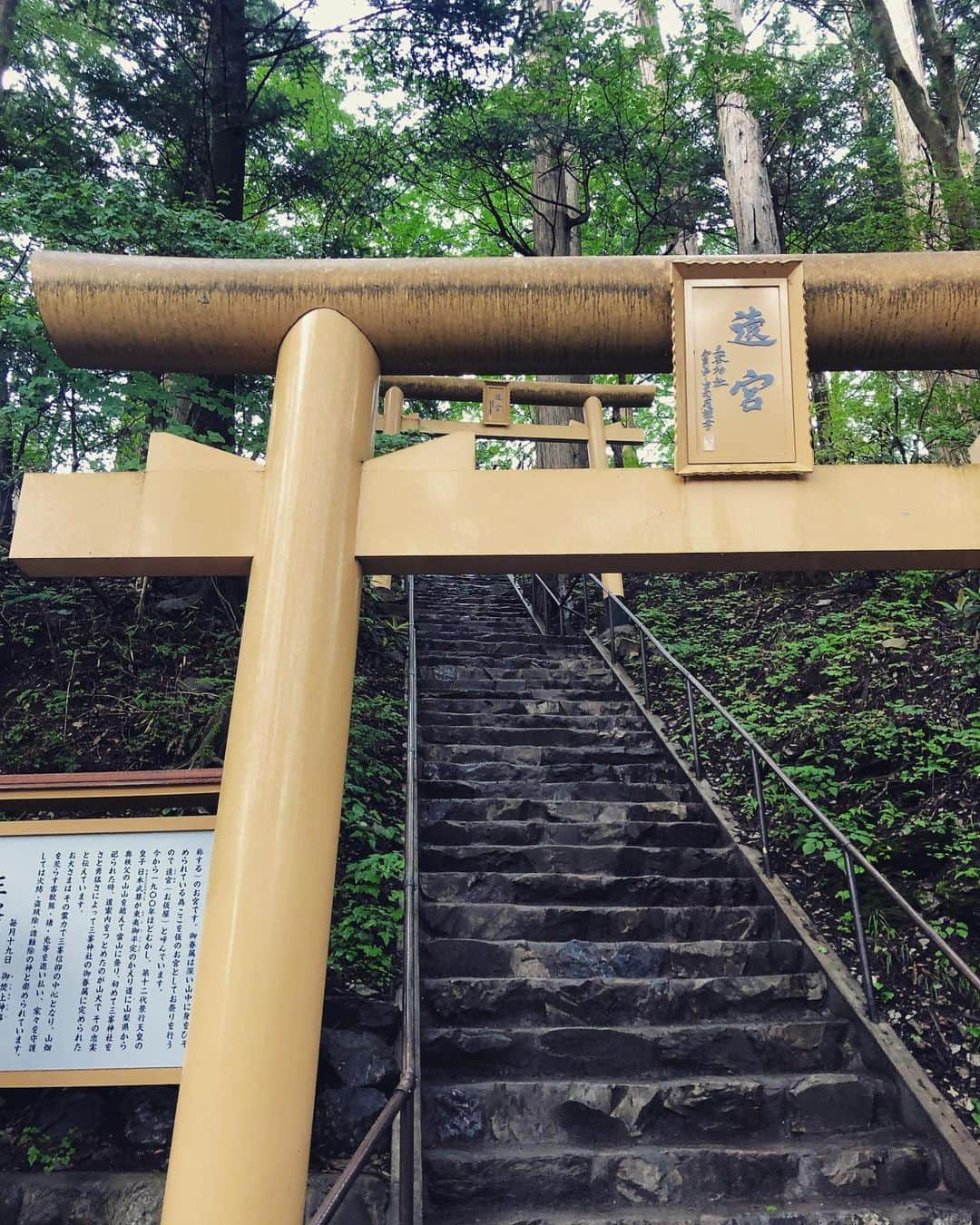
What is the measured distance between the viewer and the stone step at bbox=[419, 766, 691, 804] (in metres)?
5.69

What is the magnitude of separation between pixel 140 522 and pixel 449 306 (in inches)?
54.6

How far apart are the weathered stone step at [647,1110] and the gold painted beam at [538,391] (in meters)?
8.55

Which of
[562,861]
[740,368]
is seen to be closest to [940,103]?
[740,368]

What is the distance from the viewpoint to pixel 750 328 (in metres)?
3.15

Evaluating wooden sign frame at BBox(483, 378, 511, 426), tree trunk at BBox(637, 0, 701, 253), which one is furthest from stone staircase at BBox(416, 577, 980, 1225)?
tree trunk at BBox(637, 0, 701, 253)

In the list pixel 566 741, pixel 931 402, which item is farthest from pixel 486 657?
pixel 931 402

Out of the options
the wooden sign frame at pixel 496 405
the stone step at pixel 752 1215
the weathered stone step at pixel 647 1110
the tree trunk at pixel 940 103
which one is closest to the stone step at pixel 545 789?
the weathered stone step at pixel 647 1110

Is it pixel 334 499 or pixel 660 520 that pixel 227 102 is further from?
pixel 660 520

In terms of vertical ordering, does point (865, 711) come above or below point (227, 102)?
below

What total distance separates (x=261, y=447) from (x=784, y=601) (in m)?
5.63

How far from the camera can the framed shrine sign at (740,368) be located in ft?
9.99

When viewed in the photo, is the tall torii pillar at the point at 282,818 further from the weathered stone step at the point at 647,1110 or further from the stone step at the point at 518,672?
the stone step at the point at 518,672

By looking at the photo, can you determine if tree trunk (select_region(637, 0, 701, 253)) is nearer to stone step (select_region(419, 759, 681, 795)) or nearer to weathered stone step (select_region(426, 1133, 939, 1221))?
stone step (select_region(419, 759, 681, 795))

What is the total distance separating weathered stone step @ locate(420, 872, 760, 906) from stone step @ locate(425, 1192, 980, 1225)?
65.9 inches
